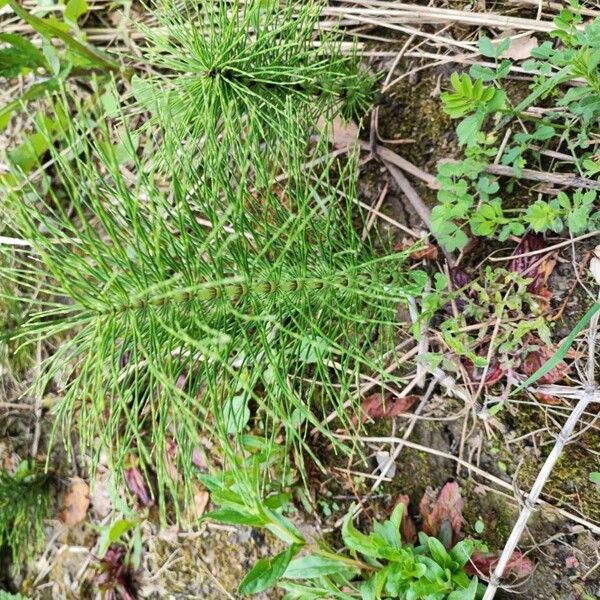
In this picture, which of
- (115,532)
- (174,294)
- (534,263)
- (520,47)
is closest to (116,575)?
(115,532)

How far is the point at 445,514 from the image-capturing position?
1604 mm

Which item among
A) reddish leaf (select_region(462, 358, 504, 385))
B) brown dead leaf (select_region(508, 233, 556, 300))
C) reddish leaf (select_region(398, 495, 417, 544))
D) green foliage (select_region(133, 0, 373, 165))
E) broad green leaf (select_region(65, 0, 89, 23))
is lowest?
reddish leaf (select_region(398, 495, 417, 544))

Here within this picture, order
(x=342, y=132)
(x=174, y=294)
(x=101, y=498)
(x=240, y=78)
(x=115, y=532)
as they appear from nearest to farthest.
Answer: (x=174, y=294), (x=240, y=78), (x=342, y=132), (x=115, y=532), (x=101, y=498)

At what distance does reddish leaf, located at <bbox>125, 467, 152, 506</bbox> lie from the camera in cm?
206

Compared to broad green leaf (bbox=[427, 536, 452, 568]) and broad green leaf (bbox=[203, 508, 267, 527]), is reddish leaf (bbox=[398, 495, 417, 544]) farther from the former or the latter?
broad green leaf (bbox=[203, 508, 267, 527])

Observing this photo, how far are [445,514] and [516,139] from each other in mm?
932

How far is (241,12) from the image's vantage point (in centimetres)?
189

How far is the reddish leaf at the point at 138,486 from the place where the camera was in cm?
206

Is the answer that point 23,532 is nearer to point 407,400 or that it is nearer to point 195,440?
point 407,400

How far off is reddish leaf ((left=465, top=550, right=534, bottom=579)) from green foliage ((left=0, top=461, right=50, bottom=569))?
58.0 inches

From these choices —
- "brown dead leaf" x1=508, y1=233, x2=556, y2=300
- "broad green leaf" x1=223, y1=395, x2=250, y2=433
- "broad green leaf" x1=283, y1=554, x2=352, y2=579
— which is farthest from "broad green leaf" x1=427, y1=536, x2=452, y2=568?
"brown dead leaf" x1=508, y1=233, x2=556, y2=300

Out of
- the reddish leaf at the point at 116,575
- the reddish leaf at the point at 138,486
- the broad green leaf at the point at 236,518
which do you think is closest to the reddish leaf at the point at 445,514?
the broad green leaf at the point at 236,518

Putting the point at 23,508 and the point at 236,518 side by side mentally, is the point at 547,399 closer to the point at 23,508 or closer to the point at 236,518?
the point at 236,518

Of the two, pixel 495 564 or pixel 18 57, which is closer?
pixel 495 564
